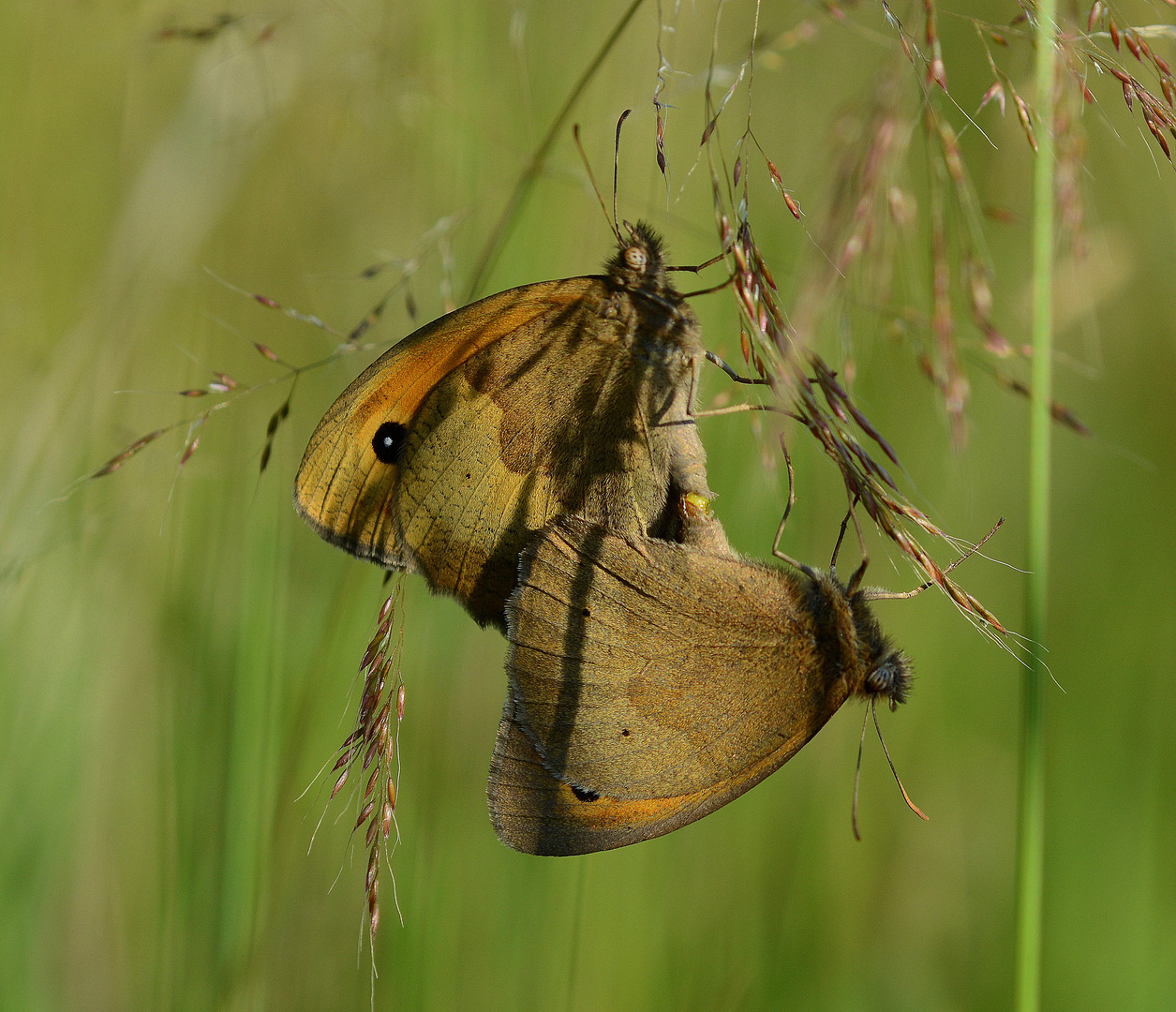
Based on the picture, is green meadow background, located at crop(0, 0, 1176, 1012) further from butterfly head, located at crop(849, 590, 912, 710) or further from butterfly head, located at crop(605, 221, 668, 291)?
butterfly head, located at crop(849, 590, 912, 710)

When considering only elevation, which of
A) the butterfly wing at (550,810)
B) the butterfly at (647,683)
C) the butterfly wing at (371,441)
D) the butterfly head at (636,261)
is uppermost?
the butterfly head at (636,261)

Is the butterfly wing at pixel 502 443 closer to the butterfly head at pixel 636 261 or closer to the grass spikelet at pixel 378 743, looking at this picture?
the butterfly head at pixel 636 261

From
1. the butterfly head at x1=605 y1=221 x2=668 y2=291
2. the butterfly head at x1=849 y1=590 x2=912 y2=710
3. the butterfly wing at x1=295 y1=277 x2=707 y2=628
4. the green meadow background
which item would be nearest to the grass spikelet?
the green meadow background

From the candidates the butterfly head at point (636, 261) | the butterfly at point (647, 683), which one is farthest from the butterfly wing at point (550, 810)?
the butterfly head at point (636, 261)

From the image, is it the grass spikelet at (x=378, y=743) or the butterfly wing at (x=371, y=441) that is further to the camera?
the butterfly wing at (x=371, y=441)

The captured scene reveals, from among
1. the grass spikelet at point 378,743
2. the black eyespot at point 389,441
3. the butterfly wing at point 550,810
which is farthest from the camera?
the black eyespot at point 389,441

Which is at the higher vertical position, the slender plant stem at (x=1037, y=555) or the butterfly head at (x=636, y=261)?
the butterfly head at (x=636, y=261)

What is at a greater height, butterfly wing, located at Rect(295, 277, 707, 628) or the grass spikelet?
butterfly wing, located at Rect(295, 277, 707, 628)

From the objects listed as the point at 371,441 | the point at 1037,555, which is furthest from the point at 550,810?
the point at 1037,555
